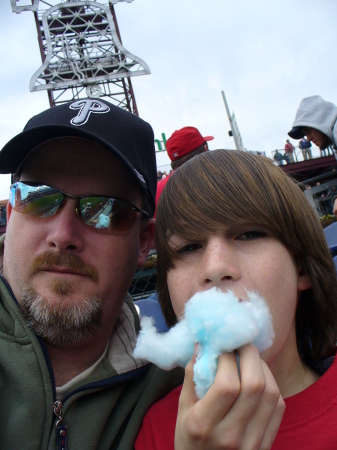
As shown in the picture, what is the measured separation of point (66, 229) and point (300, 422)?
42.6 inches

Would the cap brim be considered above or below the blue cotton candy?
above

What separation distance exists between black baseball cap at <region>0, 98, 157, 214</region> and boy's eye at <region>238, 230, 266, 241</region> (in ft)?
1.87

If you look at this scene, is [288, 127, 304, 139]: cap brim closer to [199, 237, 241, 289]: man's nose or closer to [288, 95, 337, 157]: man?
[288, 95, 337, 157]: man

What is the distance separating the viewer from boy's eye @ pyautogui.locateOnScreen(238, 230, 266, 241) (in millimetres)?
1263

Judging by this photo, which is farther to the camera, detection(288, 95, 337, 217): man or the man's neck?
detection(288, 95, 337, 217): man

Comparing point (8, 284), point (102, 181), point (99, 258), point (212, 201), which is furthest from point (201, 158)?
point (8, 284)

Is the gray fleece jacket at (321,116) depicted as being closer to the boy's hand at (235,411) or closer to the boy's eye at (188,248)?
the boy's eye at (188,248)

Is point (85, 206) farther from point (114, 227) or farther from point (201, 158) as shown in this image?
point (201, 158)

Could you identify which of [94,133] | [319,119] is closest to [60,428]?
[94,133]

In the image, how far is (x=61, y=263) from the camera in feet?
4.90

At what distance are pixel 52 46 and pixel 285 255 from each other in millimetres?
23269

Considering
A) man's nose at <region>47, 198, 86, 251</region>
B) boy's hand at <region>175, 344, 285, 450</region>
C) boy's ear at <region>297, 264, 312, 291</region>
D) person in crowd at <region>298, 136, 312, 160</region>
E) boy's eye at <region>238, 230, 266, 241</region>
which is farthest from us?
person in crowd at <region>298, 136, 312, 160</region>

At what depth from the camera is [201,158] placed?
60.6 inches

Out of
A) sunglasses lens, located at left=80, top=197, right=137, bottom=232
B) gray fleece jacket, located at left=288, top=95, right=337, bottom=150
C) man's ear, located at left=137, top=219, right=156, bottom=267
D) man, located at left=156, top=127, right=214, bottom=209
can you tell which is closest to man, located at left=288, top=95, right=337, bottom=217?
gray fleece jacket, located at left=288, top=95, right=337, bottom=150
